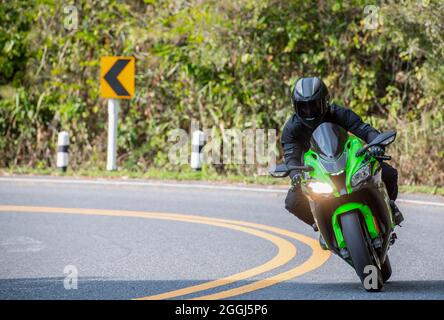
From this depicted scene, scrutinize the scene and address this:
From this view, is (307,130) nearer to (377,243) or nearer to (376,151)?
(376,151)

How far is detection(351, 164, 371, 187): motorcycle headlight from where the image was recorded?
7.59 m

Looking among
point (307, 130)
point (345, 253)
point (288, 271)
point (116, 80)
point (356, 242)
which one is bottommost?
point (288, 271)

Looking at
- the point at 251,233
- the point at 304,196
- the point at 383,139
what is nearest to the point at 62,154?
the point at 251,233

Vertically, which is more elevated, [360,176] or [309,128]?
[309,128]

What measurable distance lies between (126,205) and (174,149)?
7.32 metres

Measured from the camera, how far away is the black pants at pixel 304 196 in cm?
840

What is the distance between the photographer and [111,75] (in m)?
20.0

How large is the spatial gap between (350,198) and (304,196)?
83cm

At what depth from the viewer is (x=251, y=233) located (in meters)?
11.6

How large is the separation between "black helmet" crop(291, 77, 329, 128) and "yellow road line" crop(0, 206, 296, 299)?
1466 mm

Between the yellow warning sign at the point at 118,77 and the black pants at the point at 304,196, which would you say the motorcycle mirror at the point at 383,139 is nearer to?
the black pants at the point at 304,196

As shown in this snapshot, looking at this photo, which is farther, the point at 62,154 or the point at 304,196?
the point at 62,154

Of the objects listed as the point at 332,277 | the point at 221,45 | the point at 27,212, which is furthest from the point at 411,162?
the point at 332,277

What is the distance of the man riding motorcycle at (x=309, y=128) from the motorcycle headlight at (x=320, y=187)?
1.25 ft
